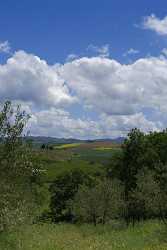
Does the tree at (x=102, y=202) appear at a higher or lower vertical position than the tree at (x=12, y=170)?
lower

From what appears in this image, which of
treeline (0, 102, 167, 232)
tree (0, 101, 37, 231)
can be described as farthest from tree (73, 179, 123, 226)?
tree (0, 101, 37, 231)

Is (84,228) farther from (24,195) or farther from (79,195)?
(24,195)

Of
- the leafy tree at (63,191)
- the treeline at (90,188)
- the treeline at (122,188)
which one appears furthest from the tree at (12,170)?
the leafy tree at (63,191)

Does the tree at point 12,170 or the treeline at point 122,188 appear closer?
the tree at point 12,170

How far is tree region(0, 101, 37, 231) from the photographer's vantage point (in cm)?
2167

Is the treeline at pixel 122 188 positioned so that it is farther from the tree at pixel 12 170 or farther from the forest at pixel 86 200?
the tree at pixel 12 170

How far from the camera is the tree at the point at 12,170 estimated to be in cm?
2167

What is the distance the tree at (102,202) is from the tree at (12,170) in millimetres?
39225

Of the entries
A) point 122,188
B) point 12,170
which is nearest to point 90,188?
point 122,188

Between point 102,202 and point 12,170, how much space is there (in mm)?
40791

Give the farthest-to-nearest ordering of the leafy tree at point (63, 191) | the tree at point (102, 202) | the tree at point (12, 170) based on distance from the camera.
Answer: the leafy tree at point (63, 191) → the tree at point (102, 202) → the tree at point (12, 170)

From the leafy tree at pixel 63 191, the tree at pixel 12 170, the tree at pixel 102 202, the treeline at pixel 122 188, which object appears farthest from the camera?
the leafy tree at pixel 63 191

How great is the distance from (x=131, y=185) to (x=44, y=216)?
17.2 meters

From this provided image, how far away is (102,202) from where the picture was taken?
202ft
